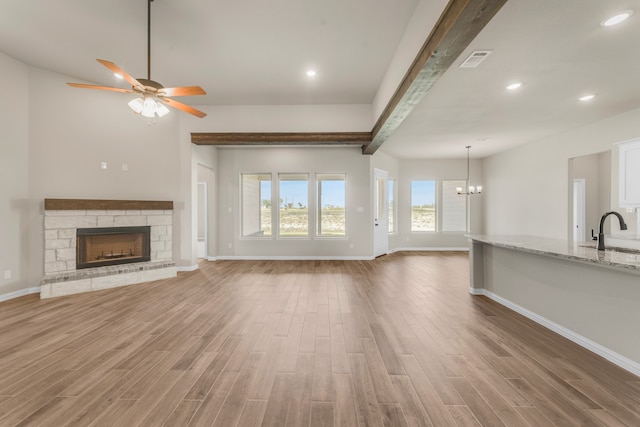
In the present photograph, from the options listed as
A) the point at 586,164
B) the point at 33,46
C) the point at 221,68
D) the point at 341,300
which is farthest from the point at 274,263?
the point at 586,164

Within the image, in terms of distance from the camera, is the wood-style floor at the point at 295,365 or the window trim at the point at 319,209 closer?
the wood-style floor at the point at 295,365

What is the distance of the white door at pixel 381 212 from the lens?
739cm

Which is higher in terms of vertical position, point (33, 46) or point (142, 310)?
point (33, 46)

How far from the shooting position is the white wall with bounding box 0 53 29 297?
3.84 meters

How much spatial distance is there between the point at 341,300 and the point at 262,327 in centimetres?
131

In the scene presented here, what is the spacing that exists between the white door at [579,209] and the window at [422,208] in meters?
3.39

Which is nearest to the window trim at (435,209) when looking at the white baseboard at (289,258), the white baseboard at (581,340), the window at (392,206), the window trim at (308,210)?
the window at (392,206)

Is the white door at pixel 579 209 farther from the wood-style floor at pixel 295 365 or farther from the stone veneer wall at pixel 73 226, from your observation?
the stone veneer wall at pixel 73 226

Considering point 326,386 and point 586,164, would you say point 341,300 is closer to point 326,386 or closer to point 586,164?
point 326,386

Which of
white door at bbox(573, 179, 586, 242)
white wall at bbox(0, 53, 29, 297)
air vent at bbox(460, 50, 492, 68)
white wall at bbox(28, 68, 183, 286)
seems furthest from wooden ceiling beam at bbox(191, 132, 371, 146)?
white door at bbox(573, 179, 586, 242)

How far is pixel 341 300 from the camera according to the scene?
12.8ft

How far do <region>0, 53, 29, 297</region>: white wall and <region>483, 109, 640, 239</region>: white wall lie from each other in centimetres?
960

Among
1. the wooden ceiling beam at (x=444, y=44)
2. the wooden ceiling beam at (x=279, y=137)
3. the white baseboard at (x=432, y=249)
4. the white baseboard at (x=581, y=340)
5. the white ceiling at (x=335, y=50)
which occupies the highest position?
the white ceiling at (x=335, y=50)

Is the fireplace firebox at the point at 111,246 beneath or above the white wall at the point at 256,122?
beneath
